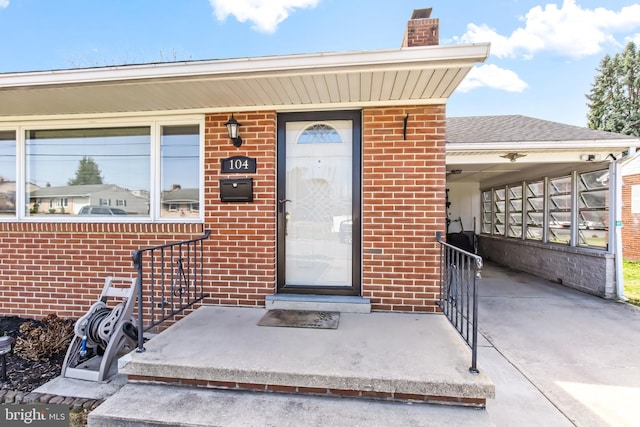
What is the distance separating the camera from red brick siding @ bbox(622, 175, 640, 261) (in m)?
9.77

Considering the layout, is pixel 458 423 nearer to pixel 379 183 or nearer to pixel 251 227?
pixel 379 183

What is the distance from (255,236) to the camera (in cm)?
351

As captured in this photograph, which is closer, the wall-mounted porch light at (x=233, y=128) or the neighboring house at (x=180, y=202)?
the wall-mounted porch light at (x=233, y=128)

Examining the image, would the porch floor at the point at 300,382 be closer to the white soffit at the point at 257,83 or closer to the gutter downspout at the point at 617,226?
the white soffit at the point at 257,83

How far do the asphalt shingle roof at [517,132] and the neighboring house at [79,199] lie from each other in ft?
16.0

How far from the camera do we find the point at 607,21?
3625 cm

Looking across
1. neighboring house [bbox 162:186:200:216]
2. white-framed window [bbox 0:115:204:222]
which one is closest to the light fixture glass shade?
white-framed window [bbox 0:115:204:222]

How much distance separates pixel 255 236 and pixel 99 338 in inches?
64.9

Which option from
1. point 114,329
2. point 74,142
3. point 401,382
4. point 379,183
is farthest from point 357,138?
point 74,142

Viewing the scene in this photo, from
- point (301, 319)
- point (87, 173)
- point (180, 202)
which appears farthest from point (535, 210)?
point (87, 173)

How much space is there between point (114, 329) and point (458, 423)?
2.79 m

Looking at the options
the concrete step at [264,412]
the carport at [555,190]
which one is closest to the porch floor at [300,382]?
the concrete step at [264,412]

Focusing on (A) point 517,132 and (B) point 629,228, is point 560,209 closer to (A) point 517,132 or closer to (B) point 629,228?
(A) point 517,132

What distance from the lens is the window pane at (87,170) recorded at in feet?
12.4
